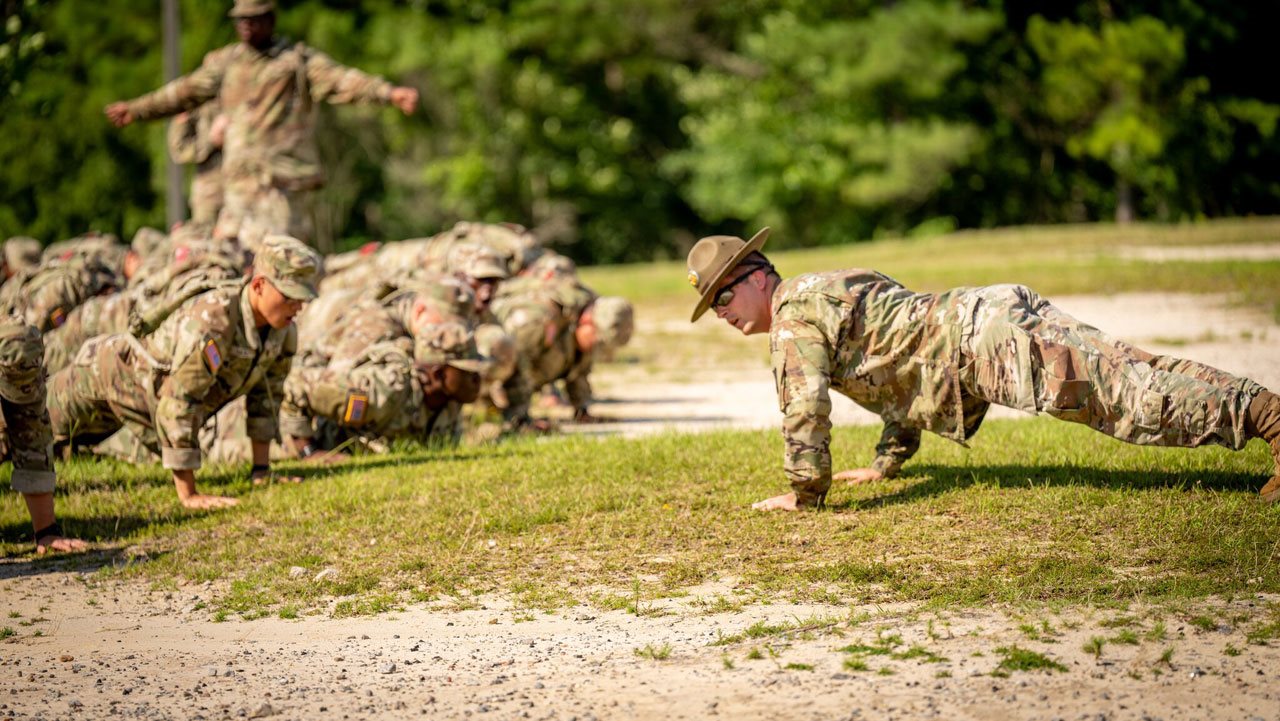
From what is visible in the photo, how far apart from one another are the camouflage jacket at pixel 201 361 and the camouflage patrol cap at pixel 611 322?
4.37 metres

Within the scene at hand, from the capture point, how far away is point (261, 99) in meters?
14.4

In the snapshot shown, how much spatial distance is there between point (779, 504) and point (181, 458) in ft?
11.6

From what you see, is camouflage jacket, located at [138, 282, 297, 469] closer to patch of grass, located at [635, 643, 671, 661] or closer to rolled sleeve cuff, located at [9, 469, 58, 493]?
rolled sleeve cuff, located at [9, 469, 58, 493]

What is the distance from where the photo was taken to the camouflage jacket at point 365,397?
10898mm

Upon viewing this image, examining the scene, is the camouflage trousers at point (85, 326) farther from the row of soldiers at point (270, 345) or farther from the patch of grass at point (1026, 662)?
the patch of grass at point (1026, 662)

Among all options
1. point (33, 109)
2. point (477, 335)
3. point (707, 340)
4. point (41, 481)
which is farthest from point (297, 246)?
point (33, 109)

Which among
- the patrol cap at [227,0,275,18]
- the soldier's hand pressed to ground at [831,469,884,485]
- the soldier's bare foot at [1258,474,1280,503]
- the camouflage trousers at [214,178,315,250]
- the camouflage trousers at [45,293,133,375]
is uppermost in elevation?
the patrol cap at [227,0,275,18]

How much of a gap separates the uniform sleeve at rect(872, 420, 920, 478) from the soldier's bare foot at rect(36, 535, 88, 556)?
4.44m

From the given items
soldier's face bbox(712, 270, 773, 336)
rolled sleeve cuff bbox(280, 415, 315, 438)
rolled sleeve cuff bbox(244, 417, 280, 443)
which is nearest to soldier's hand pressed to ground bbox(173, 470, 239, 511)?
rolled sleeve cuff bbox(244, 417, 280, 443)

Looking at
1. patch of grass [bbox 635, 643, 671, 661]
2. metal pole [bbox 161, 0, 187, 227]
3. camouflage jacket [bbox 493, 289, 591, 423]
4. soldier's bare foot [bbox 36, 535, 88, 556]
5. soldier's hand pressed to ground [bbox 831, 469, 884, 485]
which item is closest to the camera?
patch of grass [bbox 635, 643, 671, 661]

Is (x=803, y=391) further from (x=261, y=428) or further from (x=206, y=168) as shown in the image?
(x=206, y=168)

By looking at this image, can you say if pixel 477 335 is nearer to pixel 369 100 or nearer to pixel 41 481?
pixel 369 100

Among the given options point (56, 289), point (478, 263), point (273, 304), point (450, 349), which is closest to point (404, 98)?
point (478, 263)

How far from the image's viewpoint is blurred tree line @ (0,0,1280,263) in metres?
39.7
